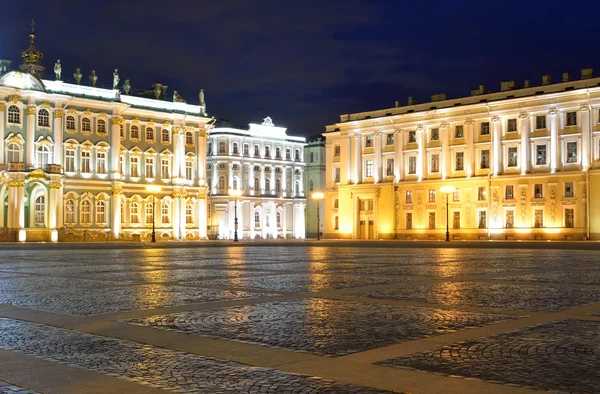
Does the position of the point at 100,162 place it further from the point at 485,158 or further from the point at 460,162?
the point at 485,158

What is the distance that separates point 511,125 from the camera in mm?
72438

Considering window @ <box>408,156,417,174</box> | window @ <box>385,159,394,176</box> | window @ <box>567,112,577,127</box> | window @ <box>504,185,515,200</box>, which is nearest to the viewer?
window @ <box>567,112,577,127</box>

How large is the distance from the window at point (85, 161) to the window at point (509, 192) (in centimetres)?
4078

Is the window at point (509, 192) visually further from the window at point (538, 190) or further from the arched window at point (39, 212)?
the arched window at point (39, 212)

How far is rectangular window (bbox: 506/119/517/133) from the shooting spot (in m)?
72.2

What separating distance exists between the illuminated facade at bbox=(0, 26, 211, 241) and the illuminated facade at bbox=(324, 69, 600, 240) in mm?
17293

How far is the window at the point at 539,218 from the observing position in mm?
68875

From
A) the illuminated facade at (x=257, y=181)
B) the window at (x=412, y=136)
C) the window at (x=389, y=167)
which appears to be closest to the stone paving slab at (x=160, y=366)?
the window at (x=412, y=136)

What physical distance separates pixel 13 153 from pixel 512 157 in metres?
47.2

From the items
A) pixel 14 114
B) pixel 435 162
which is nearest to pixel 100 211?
pixel 14 114

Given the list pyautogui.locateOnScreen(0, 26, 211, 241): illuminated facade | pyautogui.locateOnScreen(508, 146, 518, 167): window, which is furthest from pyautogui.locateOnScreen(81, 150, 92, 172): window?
pyautogui.locateOnScreen(508, 146, 518, 167): window

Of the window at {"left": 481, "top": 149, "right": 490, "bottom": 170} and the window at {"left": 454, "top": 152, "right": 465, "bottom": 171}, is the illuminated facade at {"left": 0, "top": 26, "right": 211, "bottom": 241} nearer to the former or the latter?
the window at {"left": 454, "top": 152, "right": 465, "bottom": 171}

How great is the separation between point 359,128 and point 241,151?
59.3 feet

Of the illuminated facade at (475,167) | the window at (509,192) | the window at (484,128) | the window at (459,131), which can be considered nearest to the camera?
the illuminated facade at (475,167)
